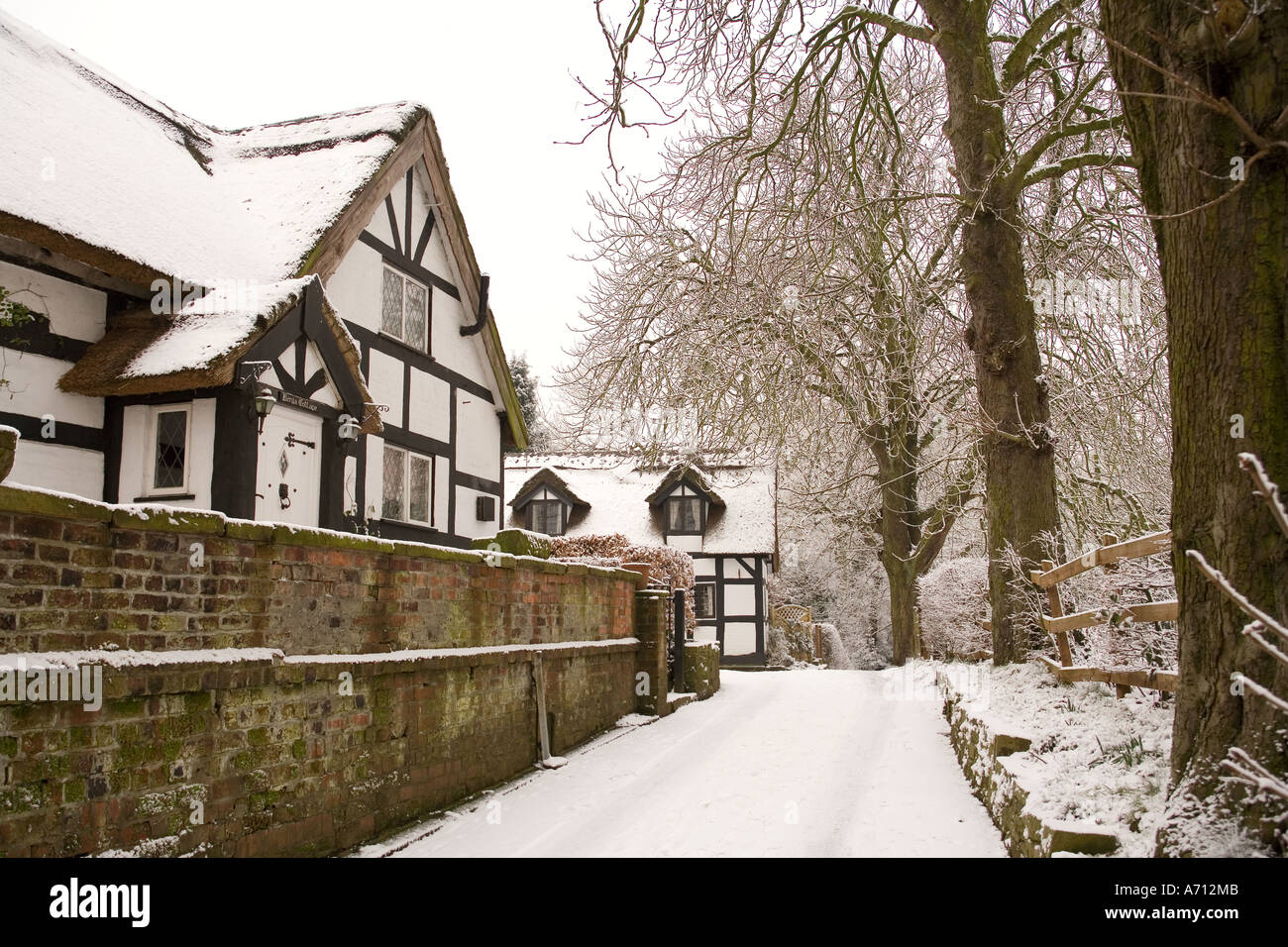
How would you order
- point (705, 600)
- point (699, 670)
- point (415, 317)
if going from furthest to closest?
point (705, 600) → point (699, 670) → point (415, 317)

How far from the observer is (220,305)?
9812 mm

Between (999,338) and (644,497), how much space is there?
20013mm

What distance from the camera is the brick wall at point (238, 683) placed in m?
4.12

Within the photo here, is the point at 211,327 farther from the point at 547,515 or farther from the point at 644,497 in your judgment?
the point at 644,497

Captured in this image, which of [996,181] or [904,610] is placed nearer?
[996,181]

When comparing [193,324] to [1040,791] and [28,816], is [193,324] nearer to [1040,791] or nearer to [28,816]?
[28,816]

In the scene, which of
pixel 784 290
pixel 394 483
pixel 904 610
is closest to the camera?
pixel 784 290

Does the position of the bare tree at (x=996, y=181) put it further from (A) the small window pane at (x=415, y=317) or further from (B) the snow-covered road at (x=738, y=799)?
(A) the small window pane at (x=415, y=317)

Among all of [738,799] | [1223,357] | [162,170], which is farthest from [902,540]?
[1223,357]

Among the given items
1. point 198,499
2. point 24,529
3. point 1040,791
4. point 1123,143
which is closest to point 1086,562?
point 1040,791

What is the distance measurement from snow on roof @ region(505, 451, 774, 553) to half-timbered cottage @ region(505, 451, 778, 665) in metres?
0.03

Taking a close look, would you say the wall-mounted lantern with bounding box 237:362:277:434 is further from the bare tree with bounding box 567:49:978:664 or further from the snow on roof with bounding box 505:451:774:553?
the snow on roof with bounding box 505:451:774:553

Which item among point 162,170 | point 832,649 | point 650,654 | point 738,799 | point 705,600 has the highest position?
point 162,170

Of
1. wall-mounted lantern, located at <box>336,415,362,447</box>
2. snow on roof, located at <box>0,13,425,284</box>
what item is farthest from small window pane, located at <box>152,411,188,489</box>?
wall-mounted lantern, located at <box>336,415,362,447</box>
